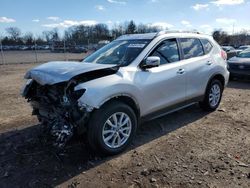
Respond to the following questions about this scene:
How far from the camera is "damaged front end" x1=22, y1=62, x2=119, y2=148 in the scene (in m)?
3.61

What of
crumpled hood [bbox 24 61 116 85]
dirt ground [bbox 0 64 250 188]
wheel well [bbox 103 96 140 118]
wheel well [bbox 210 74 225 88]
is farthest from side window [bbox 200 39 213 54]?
crumpled hood [bbox 24 61 116 85]

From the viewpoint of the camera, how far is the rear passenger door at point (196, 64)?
5211 millimetres

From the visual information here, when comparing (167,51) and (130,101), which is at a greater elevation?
(167,51)

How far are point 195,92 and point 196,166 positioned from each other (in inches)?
83.0

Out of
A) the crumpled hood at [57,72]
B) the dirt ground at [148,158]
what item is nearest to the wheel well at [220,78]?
the dirt ground at [148,158]

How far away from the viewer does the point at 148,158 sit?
155 inches

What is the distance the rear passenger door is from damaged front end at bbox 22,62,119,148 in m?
1.85

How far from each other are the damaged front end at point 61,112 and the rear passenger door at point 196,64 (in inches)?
98.3

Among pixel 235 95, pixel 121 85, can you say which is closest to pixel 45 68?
pixel 121 85

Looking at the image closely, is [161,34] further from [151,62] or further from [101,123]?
[101,123]

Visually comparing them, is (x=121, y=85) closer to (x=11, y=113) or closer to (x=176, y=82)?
(x=176, y=82)

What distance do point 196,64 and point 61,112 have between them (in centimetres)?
301

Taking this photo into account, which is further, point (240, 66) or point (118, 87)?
point (240, 66)

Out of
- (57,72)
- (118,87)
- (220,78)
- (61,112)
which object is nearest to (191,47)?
(220,78)
